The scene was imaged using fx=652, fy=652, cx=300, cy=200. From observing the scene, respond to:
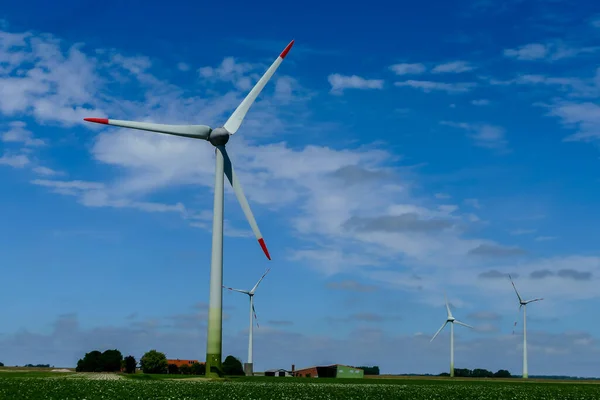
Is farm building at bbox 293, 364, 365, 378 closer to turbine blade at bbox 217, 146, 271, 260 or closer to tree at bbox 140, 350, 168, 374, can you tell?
tree at bbox 140, 350, 168, 374

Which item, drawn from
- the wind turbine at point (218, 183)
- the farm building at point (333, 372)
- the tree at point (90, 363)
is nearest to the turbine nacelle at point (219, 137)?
the wind turbine at point (218, 183)

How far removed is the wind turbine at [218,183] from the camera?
7306 centimetres

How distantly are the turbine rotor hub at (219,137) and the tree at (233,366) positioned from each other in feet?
342

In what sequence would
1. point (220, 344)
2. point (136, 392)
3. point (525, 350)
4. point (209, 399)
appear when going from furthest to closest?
point (525, 350) → point (220, 344) → point (136, 392) → point (209, 399)

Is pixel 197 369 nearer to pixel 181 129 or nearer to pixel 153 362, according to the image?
pixel 153 362

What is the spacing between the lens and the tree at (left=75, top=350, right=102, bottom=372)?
168 meters

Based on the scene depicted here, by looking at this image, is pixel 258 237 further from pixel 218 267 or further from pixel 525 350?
pixel 525 350

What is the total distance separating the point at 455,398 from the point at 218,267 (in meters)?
33.3

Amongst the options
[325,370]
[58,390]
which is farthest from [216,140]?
[325,370]

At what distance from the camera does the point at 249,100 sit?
8581 cm

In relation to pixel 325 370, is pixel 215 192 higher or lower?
higher

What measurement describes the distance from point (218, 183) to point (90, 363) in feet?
362

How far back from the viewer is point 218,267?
73.8 metres

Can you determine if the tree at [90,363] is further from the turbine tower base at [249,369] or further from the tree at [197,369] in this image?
the turbine tower base at [249,369]
